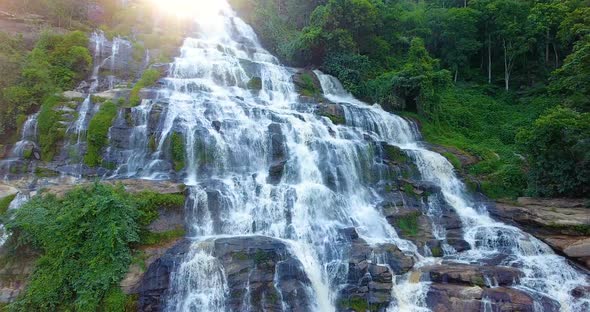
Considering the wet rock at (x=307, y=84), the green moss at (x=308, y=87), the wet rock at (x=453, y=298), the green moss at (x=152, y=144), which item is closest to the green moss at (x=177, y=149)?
the green moss at (x=152, y=144)

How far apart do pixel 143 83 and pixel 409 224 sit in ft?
44.0

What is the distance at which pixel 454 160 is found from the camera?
1681cm

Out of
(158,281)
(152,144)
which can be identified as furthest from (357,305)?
(152,144)

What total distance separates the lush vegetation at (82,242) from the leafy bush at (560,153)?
13.3m

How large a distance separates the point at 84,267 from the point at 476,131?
2214cm

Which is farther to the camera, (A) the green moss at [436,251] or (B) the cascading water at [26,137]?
(B) the cascading water at [26,137]

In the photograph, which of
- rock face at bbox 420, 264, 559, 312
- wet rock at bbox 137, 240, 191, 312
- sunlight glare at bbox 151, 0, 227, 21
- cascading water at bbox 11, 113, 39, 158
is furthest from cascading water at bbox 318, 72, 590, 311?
sunlight glare at bbox 151, 0, 227, 21

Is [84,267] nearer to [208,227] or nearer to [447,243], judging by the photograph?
[208,227]

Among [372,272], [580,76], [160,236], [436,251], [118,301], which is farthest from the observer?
[580,76]

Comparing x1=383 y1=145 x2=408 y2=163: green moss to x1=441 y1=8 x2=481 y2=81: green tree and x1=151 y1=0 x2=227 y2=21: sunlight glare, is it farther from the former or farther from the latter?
x1=151 y1=0 x2=227 y2=21: sunlight glare

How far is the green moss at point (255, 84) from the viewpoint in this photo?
1988cm

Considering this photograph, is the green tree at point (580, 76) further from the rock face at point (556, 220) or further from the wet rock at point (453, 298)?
the wet rock at point (453, 298)

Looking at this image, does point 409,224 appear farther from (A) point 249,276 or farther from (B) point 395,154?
(A) point 249,276

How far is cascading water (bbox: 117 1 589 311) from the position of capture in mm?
9625
